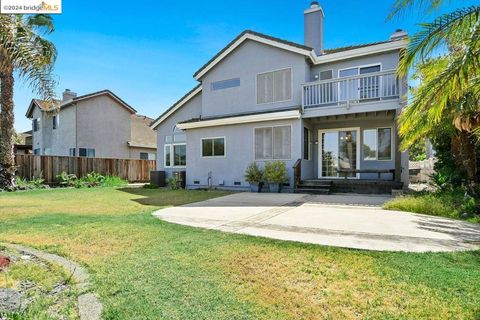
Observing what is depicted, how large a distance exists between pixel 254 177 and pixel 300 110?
155 inches

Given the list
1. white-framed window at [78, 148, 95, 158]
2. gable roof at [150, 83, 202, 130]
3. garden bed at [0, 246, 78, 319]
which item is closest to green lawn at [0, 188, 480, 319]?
garden bed at [0, 246, 78, 319]

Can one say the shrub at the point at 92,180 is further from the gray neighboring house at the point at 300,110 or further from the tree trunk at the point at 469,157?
the tree trunk at the point at 469,157

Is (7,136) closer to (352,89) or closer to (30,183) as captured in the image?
(30,183)

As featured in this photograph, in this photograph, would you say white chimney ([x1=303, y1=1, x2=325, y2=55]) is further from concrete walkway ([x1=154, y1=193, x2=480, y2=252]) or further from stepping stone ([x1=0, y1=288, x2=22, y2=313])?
stepping stone ([x1=0, y1=288, x2=22, y2=313])

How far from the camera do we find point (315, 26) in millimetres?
15594

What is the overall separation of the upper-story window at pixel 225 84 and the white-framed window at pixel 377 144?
746 cm

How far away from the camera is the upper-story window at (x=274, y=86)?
47.6 ft

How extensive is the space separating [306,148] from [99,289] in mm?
12461

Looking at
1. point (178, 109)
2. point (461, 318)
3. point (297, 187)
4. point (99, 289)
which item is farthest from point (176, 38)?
point (461, 318)

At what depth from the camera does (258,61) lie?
15.3 m

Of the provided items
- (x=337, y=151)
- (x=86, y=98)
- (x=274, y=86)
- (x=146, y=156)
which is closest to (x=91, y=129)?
(x=86, y=98)

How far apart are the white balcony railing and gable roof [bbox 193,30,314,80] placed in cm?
182

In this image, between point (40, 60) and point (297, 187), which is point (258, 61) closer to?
point (297, 187)

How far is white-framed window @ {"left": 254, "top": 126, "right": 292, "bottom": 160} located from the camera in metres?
13.9
